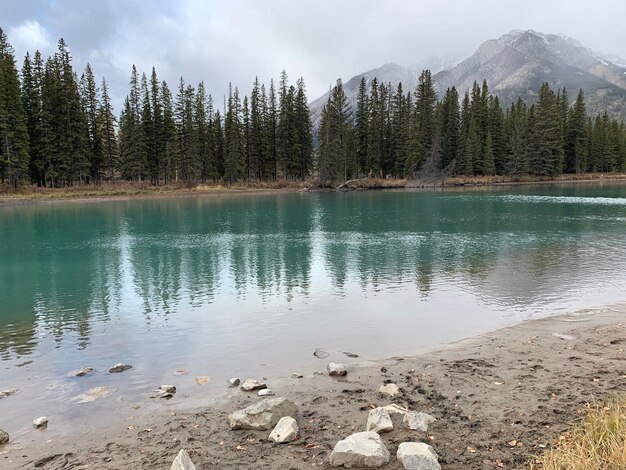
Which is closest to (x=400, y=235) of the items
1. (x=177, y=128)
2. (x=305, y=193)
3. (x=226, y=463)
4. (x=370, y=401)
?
(x=370, y=401)

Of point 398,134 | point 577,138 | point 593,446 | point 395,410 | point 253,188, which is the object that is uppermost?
point 398,134

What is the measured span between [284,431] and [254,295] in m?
11.9

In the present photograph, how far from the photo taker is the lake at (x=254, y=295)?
11.3 metres

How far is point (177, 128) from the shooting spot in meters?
96.2

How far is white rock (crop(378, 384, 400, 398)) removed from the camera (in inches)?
352

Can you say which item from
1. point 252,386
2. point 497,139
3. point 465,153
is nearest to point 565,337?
point 252,386

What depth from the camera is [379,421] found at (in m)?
7.24

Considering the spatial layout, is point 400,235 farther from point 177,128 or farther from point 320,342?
point 177,128

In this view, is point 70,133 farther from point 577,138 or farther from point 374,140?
point 577,138

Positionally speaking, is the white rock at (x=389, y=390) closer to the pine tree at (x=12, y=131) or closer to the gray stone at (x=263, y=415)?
the gray stone at (x=263, y=415)

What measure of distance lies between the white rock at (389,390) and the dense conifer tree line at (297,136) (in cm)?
8293

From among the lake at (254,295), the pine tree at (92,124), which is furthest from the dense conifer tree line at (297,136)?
the lake at (254,295)

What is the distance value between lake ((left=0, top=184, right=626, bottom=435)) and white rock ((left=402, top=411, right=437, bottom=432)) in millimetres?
3903

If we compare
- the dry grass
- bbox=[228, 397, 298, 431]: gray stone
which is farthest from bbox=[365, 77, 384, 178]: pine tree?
the dry grass
